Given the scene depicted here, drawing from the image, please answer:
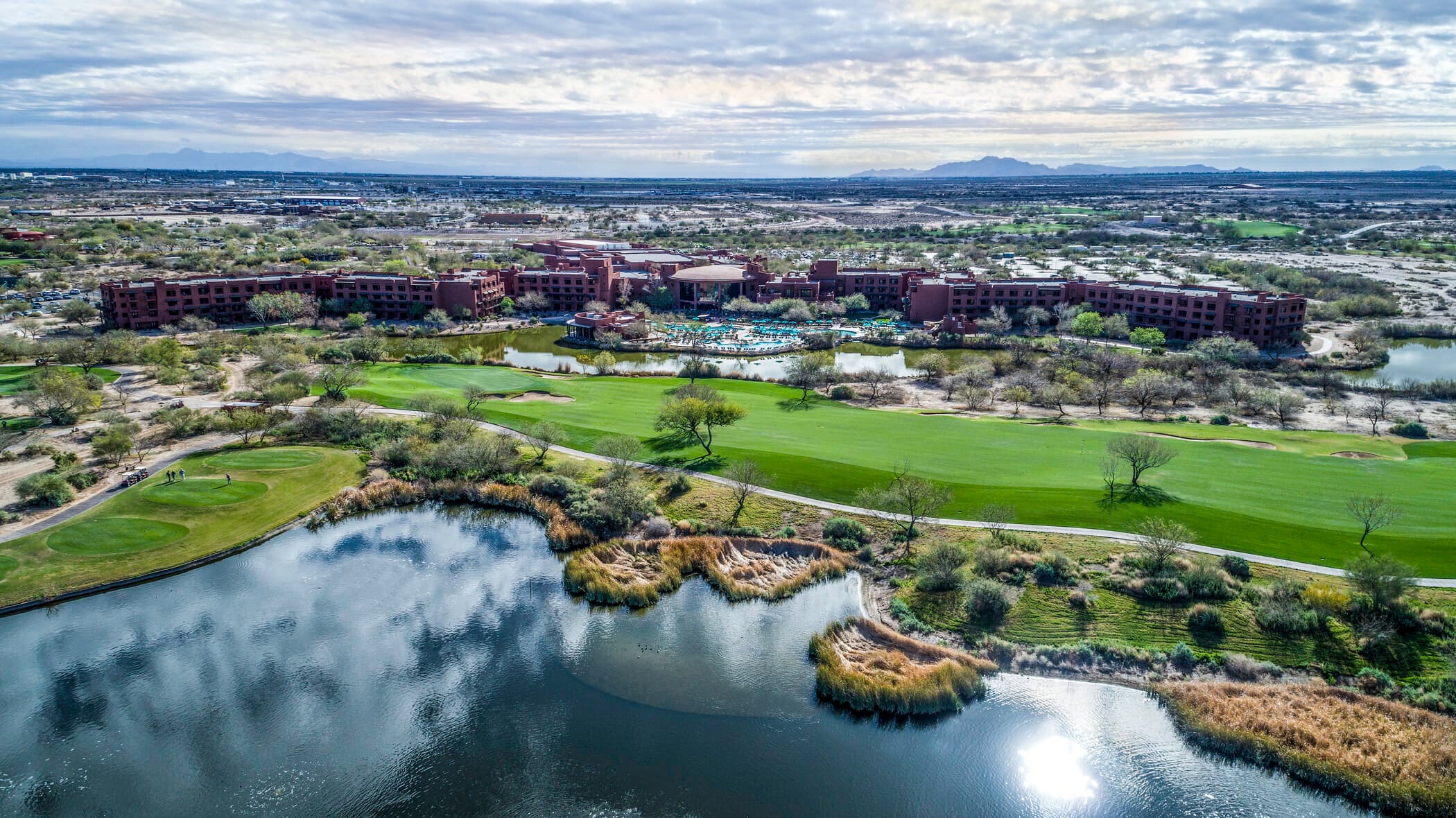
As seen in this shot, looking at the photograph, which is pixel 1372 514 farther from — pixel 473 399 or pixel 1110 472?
pixel 473 399

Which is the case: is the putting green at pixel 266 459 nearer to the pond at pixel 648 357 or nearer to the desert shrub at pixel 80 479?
the desert shrub at pixel 80 479

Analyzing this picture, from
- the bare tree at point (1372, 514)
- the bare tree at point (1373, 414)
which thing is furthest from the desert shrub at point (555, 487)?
the bare tree at point (1373, 414)

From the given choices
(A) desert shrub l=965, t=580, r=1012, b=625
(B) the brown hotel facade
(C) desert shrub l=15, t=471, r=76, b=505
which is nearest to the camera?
(A) desert shrub l=965, t=580, r=1012, b=625

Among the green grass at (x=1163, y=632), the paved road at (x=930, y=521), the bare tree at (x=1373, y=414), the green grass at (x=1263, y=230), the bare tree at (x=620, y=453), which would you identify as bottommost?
the green grass at (x=1163, y=632)

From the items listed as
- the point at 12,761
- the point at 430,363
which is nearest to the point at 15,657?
the point at 12,761

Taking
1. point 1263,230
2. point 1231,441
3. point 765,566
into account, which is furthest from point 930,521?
point 1263,230

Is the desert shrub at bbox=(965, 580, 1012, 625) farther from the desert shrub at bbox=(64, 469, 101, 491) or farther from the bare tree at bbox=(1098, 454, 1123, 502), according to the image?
the desert shrub at bbox=(64, 469, 101, 491)

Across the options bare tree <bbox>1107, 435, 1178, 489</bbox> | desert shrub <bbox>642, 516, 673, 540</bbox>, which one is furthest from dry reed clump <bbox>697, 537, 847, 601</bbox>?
bare tree <bbox>1107, 435, 1178, 489</bbox>
